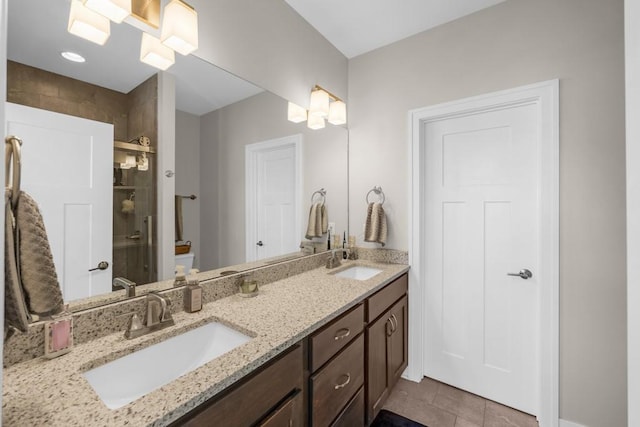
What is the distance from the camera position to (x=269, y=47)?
72.5 inches

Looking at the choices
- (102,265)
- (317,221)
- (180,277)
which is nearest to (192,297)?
(180,277)

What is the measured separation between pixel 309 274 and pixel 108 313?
1184 mm

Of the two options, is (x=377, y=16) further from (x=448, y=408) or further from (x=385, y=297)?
(x=448, y=408)

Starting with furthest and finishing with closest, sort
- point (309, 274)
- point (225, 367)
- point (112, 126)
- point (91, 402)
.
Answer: point (309, 274) → point (112, 126) → point (225, 367) → point (91, 402)

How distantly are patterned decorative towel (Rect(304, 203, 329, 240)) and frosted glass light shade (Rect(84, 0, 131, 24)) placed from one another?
4.95ft

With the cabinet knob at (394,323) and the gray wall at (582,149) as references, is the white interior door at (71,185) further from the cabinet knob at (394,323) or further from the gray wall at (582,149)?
the gray wall at (582,149)

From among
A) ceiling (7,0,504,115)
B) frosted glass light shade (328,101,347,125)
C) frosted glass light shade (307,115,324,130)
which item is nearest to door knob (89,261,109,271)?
ceiling (7,0,504,115)

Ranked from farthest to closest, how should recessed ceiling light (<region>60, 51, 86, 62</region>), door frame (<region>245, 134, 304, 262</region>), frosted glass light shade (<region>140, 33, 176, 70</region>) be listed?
door frame (<region>245, 134, 304, 262</region>) < frosted glass light shade (<region>140, 33, 176, 70</region>) < recessed ceiling light (<region>60, 51, 86, 62</region>)

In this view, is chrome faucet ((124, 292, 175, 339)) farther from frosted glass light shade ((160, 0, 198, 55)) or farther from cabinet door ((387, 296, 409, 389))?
cabinet door ((387, 296, 409, 389))

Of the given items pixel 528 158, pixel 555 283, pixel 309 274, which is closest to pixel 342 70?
pixel 528 158

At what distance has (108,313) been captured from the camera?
104 centimetres

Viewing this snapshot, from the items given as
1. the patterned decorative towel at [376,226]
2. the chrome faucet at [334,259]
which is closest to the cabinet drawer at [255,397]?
the chrome faucet at [334,259]

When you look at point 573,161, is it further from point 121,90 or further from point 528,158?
point 121,90

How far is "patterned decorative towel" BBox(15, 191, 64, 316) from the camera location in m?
0.64
